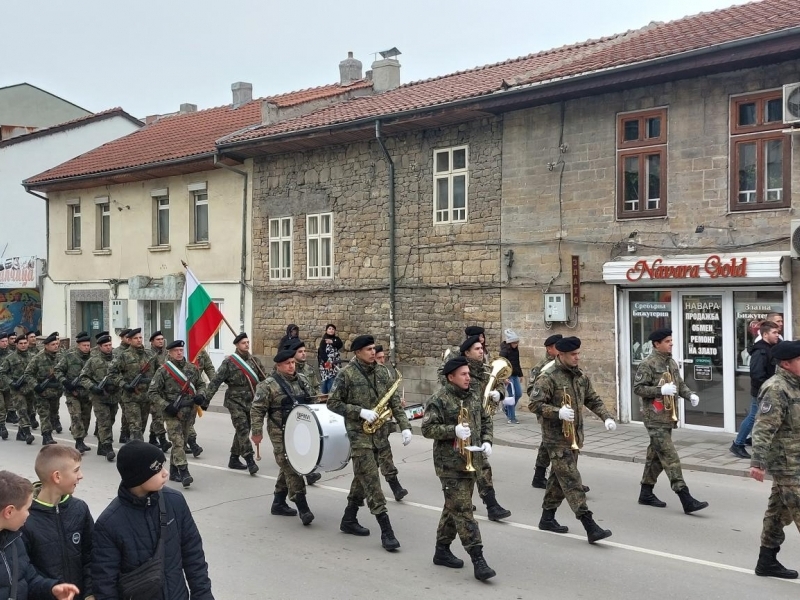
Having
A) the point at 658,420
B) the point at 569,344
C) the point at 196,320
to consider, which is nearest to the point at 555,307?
the point at 196,320

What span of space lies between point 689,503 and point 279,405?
13.7 ft

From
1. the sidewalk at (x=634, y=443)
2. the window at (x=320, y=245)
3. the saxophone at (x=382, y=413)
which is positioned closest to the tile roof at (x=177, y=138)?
the window at (x=320, y=245)

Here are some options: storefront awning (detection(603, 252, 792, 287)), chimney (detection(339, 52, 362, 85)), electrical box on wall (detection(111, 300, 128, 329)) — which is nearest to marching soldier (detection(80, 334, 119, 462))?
storefront awning (detection(603, 252, 792, 287))

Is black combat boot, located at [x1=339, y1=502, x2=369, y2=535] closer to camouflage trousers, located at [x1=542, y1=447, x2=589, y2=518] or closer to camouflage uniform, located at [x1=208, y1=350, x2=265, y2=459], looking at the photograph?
camouflage trousers, located at [x1=542, y1=447, x2=589, y2=518]

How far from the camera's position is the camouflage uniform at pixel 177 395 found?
10.7m

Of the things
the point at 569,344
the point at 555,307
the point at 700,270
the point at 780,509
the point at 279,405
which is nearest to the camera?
the point at 780,509

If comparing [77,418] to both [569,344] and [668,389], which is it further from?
[668,389]

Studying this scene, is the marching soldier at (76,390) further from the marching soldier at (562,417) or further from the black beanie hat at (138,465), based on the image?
the black beanie hat at (138,465)

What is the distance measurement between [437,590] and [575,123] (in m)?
10.7

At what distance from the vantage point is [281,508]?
881 cm

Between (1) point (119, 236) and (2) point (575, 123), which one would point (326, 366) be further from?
(1) point (119, 236)

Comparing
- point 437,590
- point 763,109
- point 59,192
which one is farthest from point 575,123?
point 59,192

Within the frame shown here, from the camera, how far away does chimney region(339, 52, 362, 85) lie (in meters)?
26.2

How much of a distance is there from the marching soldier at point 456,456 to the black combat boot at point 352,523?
113 centimetres
